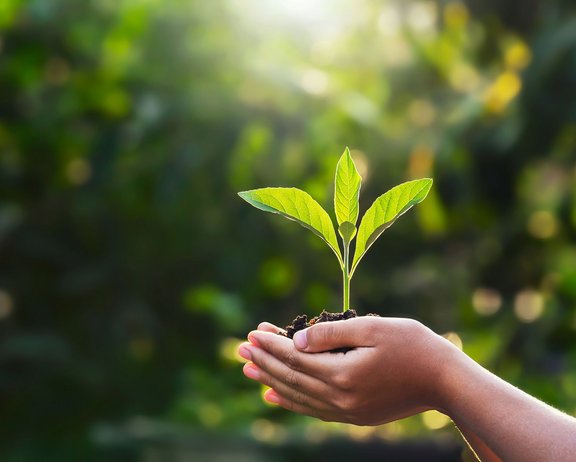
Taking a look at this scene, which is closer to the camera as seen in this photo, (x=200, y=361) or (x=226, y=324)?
(x=226, y=324)

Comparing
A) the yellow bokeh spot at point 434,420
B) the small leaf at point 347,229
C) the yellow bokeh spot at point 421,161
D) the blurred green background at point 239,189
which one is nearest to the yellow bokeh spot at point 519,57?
the blurred green background at point 239,189

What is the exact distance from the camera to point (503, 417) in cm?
83

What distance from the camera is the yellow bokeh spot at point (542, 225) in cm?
331

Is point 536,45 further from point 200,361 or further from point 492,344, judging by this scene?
point 200,361

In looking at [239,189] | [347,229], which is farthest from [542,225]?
[347,229]

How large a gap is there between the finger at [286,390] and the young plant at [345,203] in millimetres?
183

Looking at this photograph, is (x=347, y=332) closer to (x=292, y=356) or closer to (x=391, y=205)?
(x=292, y=356)

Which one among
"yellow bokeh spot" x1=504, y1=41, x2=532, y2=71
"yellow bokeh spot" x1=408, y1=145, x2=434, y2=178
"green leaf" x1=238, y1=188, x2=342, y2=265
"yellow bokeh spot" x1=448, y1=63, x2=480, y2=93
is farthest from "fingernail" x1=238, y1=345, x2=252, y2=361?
"yellow bokeh spot" x1=448, y1=63, x2=480, y2=93

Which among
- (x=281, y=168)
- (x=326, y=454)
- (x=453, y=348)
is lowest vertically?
(x=453, y=348)

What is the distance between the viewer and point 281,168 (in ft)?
10.7

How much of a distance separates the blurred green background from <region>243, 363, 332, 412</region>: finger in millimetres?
1958

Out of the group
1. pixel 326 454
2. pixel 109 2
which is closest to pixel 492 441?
pixel 326 454

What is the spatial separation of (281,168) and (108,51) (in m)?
0.89

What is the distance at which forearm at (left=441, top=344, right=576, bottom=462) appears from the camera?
814 mm
